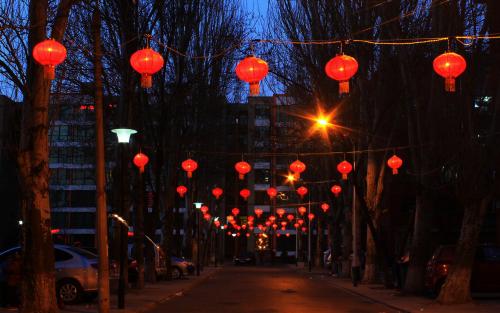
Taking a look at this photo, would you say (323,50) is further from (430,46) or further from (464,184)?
(464,184)

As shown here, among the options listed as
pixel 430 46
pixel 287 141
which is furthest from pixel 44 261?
pixel 287 141

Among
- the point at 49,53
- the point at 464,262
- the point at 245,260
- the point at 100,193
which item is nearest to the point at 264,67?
the point at 49,53

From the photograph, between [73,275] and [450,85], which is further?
[73,275]

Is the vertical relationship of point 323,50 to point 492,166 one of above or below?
above

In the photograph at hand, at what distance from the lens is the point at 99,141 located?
17.5m

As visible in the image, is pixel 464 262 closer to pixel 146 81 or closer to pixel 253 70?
pixel 253 70

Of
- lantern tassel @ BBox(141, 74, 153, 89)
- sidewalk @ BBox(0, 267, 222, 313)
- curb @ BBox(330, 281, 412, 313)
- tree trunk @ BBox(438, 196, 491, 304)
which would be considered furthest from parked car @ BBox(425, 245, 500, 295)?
lantern tassel @ BBox(141, 74, 153, 89)

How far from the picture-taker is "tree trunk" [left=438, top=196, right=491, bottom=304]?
2092cm

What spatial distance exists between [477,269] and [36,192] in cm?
1578

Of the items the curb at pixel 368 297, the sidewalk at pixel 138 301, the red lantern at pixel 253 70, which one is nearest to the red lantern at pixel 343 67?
the red lantern at pixel 253 70

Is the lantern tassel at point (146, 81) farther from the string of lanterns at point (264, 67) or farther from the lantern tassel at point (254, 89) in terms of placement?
the lantern tassel at point (254, 89)

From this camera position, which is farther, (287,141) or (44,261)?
(287,141)

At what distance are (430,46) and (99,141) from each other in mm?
12317

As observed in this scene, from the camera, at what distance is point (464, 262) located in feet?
69.2
